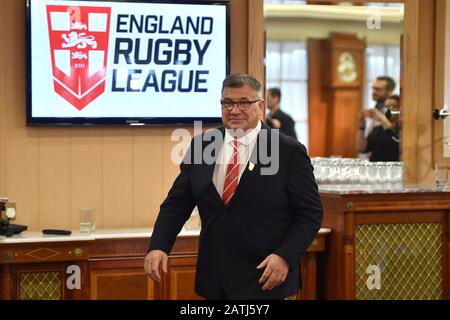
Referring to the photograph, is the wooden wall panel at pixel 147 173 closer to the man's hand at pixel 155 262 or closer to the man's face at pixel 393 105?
the man's face at pixel 393 105

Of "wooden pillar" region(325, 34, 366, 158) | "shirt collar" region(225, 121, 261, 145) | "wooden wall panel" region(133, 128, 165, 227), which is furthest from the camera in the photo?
"wooden pillar" region(325, 34, 366, 158)

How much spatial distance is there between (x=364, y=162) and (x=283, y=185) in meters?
2.31

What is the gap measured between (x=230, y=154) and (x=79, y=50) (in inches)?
75.4

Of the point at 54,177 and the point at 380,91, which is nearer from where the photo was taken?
the point at 54,177

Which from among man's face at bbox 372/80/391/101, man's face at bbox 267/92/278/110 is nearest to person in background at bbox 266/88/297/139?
man's face at bbox 267/92/278/110

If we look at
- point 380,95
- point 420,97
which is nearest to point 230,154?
point 420,97

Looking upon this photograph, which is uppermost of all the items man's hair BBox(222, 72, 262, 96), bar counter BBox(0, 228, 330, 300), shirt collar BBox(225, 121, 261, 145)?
man's hair BBox(222, 72, 262, 96)

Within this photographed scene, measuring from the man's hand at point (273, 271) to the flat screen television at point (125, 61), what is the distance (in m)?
2.14

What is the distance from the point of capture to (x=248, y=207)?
3.31 metres

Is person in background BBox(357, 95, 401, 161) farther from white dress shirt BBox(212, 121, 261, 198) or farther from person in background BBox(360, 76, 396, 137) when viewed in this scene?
white dress shirt BBox(212, 121, 261, 198)

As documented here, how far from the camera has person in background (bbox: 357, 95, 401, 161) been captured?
5895 mm

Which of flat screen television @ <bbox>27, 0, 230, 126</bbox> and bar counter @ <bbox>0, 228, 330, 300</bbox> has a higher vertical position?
flat screen television @ <bbox>27, 0, 230, 126</bbox>

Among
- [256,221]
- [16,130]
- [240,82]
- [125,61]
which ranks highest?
[125,61]

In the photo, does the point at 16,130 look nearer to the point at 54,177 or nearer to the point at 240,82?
the point at 54,177
